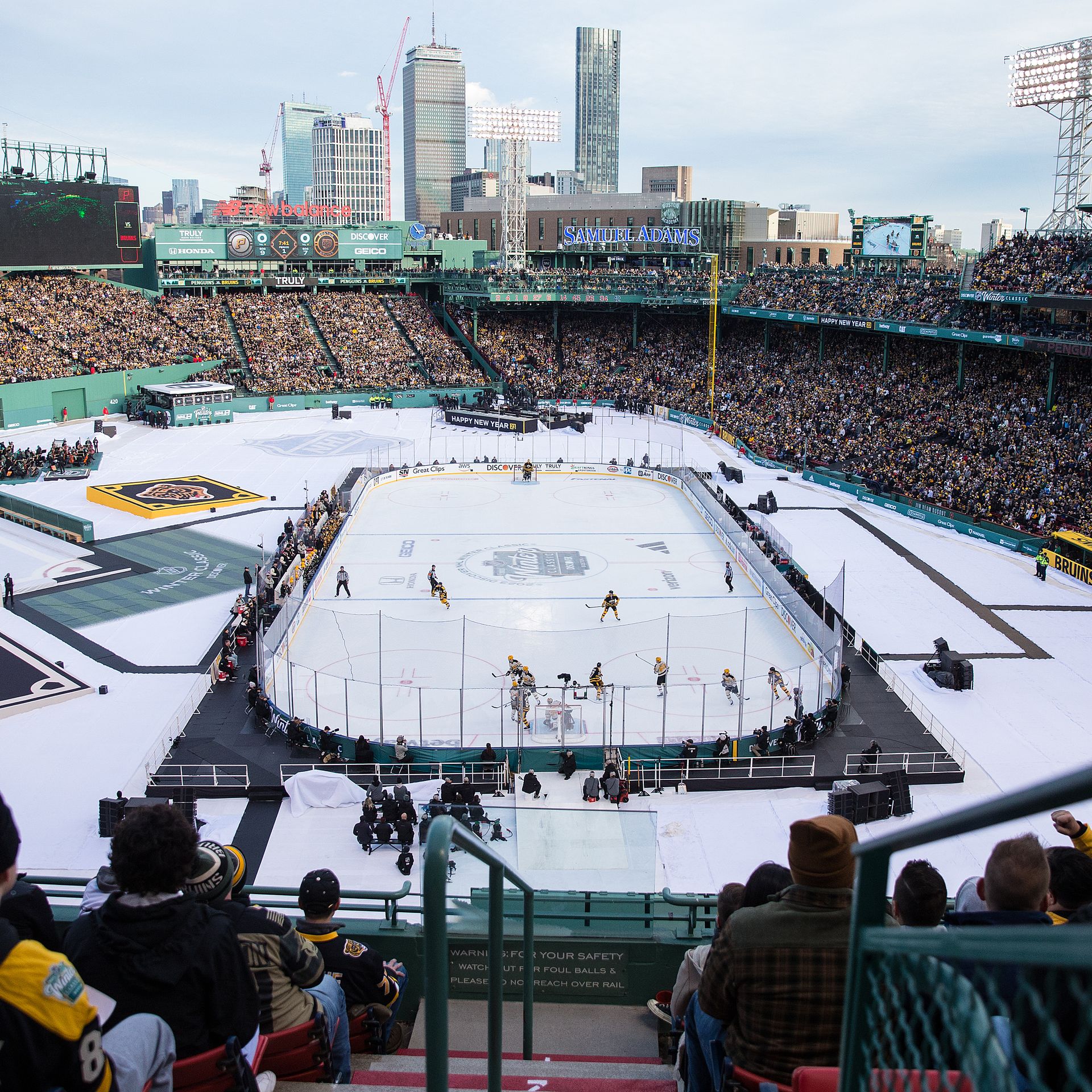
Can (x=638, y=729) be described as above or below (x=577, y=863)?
below

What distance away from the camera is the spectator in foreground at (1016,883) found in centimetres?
408

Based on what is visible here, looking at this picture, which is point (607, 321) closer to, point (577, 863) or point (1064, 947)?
point (577, 863)

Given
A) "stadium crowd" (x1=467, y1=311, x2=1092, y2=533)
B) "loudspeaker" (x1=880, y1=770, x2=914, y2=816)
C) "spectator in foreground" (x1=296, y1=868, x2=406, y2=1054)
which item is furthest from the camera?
"stadium crowd" (x1=467, y1=311, x2=1092, y2=533)

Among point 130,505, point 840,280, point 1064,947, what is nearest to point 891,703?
point 1064,947

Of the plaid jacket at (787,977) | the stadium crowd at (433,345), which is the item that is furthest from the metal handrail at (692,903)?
the stadium crowd at (433,345)

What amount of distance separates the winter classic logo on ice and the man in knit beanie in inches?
→ 1123

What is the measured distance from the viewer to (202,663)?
86.6 ft

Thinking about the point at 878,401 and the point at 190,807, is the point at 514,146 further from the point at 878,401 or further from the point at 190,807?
the point at 190,807

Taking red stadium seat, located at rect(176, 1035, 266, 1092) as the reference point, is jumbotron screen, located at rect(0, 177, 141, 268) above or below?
above

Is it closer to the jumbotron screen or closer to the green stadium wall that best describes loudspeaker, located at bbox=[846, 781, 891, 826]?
the green stadium wall

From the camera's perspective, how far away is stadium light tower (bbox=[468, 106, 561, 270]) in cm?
8519

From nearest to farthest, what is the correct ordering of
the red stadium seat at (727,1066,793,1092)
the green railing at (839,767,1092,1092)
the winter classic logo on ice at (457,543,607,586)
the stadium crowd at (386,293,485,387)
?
1. the green railing at (839,767,1092,1092)
2. the red stadium seat at (727,1066,793,1092)
3. the winter classic logo on ice at (457,543,607,586)
4. the stadium crowd at (386,293,485,387)

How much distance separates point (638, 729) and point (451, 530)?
18.9 meters

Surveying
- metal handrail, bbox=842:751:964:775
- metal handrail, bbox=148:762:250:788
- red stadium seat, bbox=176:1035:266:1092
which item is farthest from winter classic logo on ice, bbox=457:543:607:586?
red stadium seat, bbox=176:1035:266:1092
